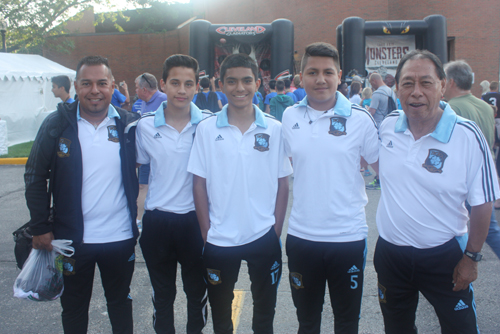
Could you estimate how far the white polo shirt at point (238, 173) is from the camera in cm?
231

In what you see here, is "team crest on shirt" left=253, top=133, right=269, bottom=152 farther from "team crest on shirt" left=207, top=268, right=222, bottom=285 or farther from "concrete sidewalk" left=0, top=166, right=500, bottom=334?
"concrete sidewalk" left=0, top=166, right=500, bottom=334

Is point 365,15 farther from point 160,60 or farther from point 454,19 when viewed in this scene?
point 160,60

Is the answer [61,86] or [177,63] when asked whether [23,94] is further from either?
[177,63]

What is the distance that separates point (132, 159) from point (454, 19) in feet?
63.8

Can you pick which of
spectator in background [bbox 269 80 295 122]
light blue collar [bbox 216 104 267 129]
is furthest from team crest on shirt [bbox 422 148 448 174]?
spectator in background [bbox 269 80 295 122]

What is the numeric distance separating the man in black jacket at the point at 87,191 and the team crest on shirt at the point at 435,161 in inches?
69.1

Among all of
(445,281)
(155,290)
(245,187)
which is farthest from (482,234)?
(155,290)

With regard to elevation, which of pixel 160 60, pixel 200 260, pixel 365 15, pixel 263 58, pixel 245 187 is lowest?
pixel 200 260

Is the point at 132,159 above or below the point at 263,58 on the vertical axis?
below

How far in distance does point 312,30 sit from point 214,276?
61.5 ft

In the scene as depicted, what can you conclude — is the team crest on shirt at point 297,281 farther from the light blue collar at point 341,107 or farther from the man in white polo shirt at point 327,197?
the light blue collar at point 341,107

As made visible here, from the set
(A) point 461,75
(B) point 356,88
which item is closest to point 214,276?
(A) point 461,75

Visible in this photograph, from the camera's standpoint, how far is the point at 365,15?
61.4ft

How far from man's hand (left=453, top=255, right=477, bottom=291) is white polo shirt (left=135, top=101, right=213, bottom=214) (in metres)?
1.59
